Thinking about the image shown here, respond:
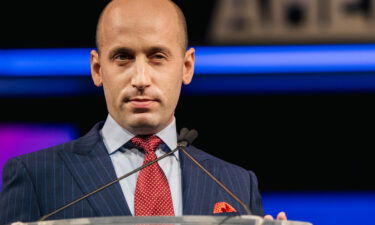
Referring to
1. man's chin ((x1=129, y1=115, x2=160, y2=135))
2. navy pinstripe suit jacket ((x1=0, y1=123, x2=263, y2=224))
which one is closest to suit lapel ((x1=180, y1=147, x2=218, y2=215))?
navy pinstripe suit jacket ((x1=0, y1=123, x2=263, y2=224))

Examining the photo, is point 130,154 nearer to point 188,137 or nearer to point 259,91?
point 188,137

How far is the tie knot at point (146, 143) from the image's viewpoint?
1702 millimetres

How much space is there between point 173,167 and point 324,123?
1.52 meters

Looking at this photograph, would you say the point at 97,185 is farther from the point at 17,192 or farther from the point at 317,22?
the point at 317,22

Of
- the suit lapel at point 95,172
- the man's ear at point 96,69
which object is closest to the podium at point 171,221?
the suit lapel at point 95,172

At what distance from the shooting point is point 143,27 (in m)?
1.66

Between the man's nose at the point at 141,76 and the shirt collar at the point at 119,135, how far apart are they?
0.43ft

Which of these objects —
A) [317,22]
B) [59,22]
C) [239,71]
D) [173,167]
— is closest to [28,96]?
[59,22]

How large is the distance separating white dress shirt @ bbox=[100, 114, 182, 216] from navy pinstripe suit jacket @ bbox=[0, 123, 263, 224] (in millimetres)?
16

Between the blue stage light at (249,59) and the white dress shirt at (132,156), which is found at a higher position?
the blue stage light at (249,59)

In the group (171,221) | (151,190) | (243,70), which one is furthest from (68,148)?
(243,70)

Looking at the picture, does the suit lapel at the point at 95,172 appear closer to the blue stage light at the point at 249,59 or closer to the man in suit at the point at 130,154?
the man in suit at the point at 130,154

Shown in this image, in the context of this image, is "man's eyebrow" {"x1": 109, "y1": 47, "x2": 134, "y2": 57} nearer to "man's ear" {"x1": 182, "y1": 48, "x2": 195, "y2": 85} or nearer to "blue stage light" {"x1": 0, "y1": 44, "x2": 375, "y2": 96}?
"man's ear" {"x1": 182, "y1": 48, "x2": 195, "y2": 85}

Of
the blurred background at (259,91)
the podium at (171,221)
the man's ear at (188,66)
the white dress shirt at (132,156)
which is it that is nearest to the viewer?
the podium at (171,221)
